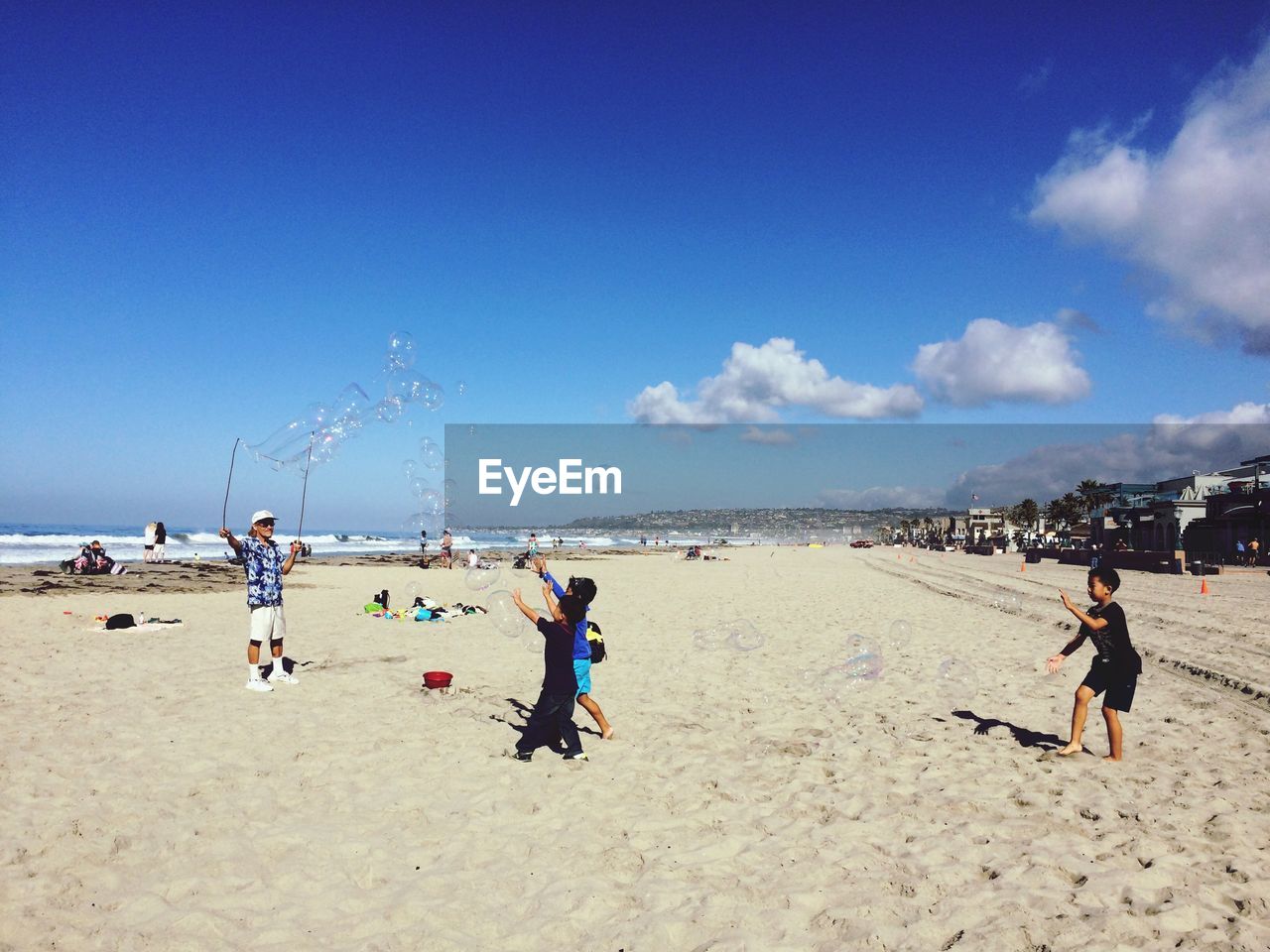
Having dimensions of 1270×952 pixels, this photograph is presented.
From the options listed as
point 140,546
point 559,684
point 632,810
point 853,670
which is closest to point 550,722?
point 559,684

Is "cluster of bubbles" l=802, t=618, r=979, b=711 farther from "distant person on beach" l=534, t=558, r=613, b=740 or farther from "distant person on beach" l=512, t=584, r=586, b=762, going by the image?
"distant person on beach" l=512, t=584, r=586, b=762

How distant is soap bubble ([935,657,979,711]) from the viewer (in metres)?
9.85

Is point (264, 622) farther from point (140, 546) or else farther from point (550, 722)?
point (140, 546)

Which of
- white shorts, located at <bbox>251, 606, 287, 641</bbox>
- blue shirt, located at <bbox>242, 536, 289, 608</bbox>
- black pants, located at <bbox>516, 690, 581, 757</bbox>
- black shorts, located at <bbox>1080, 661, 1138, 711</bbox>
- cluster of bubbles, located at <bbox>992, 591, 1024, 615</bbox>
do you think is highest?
blue shirt, located at <bbox>242, 536, 289, 608</bbox>

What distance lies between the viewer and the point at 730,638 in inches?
610

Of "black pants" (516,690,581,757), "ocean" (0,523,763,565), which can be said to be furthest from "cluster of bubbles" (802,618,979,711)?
"ocean" (0,523,763,565)

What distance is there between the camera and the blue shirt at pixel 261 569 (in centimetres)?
950

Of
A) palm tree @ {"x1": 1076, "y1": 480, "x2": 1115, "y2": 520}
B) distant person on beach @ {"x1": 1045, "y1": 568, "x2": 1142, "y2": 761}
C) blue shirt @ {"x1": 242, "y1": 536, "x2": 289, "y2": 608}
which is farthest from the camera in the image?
palm tree @ {"x1": 1076, "y1": 480, "x2": 1115, "y2": 520}

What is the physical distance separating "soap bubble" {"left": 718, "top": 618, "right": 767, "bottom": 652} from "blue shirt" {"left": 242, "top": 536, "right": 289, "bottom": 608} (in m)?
8.26

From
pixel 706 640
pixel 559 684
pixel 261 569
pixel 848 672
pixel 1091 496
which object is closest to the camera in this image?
pixel 559 684

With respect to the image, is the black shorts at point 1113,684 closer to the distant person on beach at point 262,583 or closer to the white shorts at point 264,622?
the distant person on beach at point 262,583

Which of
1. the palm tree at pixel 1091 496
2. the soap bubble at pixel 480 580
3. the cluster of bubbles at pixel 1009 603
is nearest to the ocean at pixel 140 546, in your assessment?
the soap bubble at pixel 480 580

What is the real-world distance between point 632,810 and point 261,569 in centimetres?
627

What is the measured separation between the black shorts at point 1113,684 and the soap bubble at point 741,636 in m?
7.51
